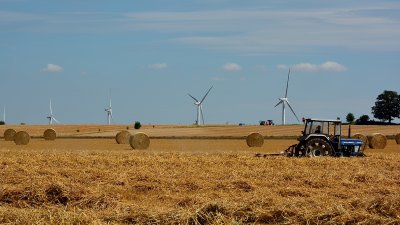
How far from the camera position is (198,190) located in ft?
47.5

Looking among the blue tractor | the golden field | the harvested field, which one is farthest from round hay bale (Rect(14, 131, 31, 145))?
the blue tractor

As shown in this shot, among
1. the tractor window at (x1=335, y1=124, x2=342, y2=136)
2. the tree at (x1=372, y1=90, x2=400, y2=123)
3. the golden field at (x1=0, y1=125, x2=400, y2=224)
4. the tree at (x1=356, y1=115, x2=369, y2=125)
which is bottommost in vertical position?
the golden field at (x1=0, y1=125, x2=400, y2=224)

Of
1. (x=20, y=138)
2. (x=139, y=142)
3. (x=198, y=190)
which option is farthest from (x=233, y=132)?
(x=198, y=190)

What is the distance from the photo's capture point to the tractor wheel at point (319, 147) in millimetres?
23078

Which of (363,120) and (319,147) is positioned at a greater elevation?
(363,120)

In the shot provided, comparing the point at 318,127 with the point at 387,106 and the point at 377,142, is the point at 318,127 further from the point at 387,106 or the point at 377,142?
the point at 387,106

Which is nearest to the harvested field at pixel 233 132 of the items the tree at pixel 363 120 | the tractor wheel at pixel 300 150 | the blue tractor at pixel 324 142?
the tree at pixel 363 120

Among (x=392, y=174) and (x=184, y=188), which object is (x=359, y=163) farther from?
(x=184, y=188)

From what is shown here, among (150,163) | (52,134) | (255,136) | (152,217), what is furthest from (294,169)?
(52,134)

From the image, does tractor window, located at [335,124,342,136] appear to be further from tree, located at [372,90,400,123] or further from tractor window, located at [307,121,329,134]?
tree, located at [372,90,400,123]

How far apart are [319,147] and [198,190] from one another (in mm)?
9533

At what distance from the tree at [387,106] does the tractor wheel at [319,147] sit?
73.4 metres

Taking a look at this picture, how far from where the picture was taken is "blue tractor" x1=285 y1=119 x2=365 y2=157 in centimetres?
2309

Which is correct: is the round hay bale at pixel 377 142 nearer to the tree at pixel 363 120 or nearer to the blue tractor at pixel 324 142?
the blue tractor at pixel 324 142
